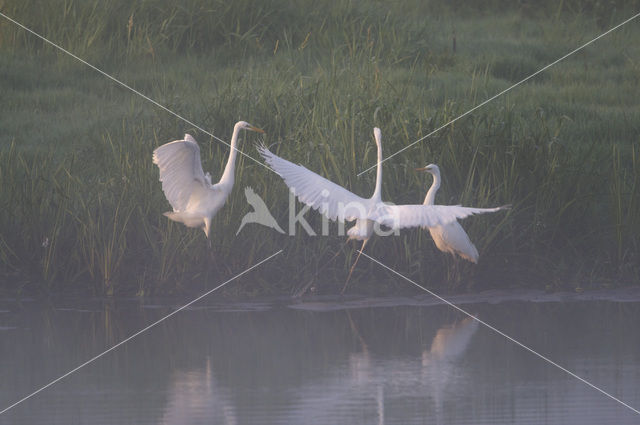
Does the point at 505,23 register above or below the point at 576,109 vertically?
above

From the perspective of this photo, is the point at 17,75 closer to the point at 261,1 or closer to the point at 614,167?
the point at 261,1

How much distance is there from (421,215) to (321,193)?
761mm

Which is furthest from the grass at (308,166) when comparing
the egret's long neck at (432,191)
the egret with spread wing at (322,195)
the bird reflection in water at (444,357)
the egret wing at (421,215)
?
the bird reflection in water at (444,357)

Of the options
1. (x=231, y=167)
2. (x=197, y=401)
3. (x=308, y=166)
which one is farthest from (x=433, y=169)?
(x=197, y=401)

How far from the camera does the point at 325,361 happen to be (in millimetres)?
6215

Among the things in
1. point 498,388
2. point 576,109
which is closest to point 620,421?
point 498,388

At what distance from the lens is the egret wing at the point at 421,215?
21.8ft

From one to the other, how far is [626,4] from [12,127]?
337 inches

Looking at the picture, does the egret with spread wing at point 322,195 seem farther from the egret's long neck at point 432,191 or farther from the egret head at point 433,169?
the egret head at point 433,169

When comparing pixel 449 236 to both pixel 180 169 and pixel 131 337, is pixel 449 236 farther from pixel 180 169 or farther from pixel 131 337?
pixel 131 337

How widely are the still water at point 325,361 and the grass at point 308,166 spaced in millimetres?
324

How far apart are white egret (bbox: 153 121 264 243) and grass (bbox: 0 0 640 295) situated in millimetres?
259

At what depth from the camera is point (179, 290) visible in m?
8.02

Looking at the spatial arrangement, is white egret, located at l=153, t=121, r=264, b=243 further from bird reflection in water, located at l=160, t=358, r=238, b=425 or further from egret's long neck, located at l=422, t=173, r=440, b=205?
bird reflection in water, located at l=160, t=358, r=238, b=425
